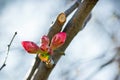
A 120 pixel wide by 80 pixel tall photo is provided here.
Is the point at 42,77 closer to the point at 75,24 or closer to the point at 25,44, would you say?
the point at 25,44

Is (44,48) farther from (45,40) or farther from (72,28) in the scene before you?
(72,28)

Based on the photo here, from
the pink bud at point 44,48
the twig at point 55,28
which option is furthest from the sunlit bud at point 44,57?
the twig at point 55,28

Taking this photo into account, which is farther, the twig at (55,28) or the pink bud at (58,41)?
the twig at (55,28)

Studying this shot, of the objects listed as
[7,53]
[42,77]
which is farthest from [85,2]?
[7,53]

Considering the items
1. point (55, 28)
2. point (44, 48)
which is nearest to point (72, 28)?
point (55, 28)

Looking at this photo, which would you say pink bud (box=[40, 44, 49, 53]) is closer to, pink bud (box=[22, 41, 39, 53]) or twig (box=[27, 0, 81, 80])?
pink bud (box=[22, 41, 39, 53])

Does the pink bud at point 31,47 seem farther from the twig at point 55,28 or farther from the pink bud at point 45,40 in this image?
the twig at point 55,28
